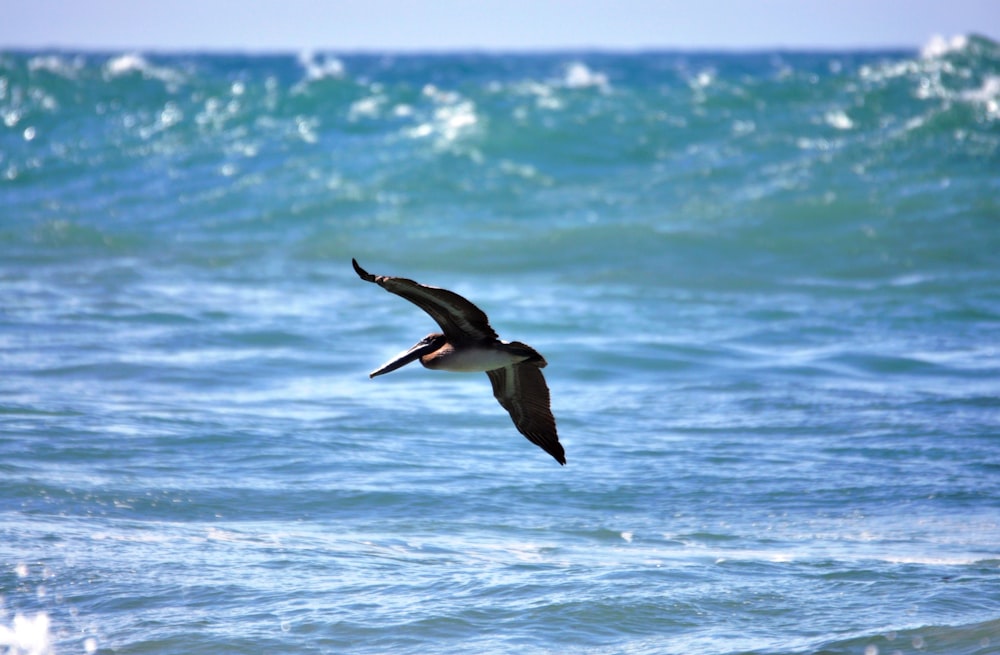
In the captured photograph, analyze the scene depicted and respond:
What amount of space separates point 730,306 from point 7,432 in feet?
20.3

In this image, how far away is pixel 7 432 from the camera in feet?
23.8

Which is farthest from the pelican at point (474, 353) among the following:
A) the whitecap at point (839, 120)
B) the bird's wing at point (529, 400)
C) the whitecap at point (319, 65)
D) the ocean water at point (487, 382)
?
the whitecap at point (319, 65)

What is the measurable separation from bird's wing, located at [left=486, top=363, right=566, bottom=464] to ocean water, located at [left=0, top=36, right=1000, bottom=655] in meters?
0.67

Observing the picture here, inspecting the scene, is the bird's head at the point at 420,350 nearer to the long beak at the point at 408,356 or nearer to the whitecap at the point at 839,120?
the long beak at the point at 408,356

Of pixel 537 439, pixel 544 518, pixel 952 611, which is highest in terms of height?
pixel 537 439

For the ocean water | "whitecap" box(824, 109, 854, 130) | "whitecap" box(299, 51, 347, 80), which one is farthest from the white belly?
"whitecap" box(299, 51, 347, 80)

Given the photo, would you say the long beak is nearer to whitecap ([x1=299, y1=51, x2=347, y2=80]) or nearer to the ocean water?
the ocean water

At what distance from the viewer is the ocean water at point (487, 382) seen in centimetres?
523

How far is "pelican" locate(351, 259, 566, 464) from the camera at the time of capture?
4516 millimetres

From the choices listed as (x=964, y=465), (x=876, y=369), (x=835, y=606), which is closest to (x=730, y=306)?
(x=876, y=369)

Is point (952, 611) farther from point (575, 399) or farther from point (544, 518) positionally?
point (575, 399)

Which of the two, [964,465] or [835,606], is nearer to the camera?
[835,606]

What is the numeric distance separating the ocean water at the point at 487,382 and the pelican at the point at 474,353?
2.40 ft

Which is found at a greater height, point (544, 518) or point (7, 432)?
point (7, 432)
